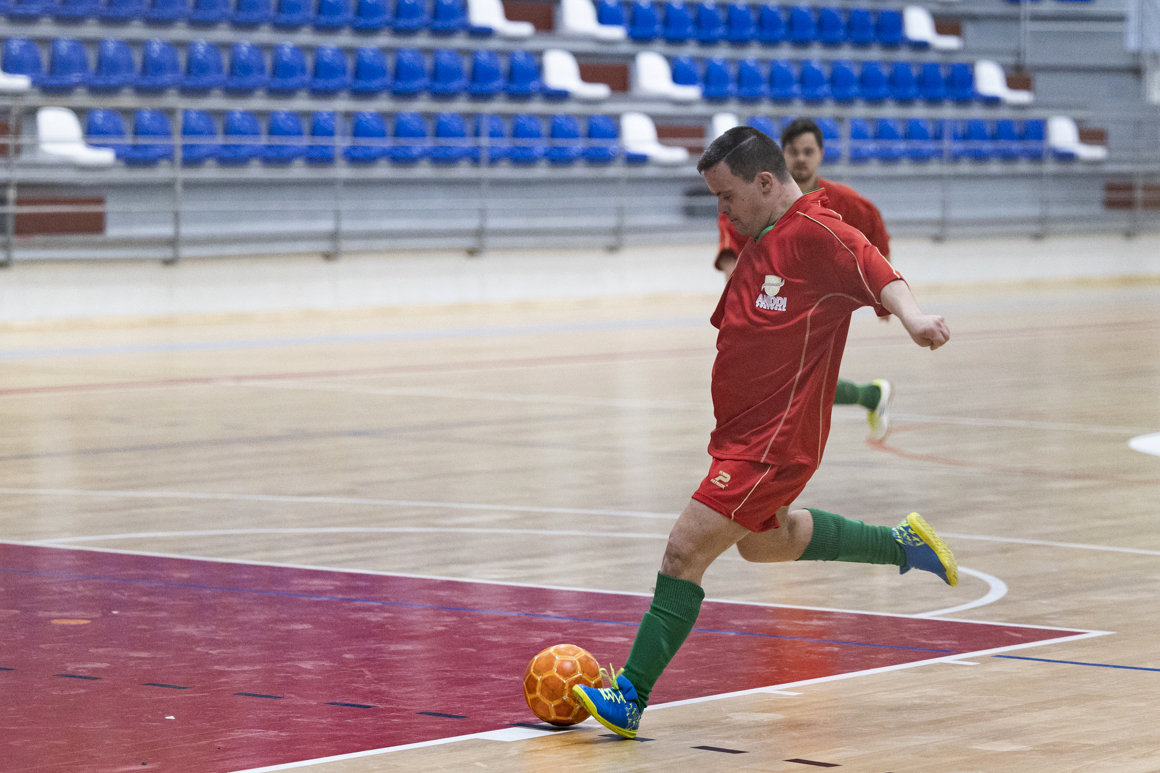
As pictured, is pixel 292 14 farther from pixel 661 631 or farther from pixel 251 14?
pixel 661 631

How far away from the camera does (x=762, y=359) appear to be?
13.7 ft

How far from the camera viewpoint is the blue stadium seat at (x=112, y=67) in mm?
17594

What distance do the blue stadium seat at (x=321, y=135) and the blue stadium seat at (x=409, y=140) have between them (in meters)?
0.72

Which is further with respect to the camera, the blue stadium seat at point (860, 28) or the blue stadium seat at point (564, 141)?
the blue stadium seat at point (860, 28)

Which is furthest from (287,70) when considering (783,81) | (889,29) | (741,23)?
(889,29)

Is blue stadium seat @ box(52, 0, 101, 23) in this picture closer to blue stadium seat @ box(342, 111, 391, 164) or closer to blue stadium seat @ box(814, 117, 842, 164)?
blue stadium seat @ box(342, 111, 391, 164)

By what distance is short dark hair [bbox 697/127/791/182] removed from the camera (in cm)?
413

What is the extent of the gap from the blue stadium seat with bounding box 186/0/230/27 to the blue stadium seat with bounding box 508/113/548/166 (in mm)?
3527

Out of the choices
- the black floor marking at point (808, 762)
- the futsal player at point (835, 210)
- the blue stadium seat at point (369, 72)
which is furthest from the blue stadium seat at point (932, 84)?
the black floor marking at point (808, 762)

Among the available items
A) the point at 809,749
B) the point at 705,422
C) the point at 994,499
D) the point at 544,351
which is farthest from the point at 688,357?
the point at 809,749

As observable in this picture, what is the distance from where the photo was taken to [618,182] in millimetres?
21188

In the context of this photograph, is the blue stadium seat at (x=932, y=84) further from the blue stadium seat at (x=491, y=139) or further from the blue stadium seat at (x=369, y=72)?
the blue stadium seat at (x=369, y=72)

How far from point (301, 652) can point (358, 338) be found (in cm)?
1126

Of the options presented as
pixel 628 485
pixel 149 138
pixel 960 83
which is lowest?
pixel 628 485
